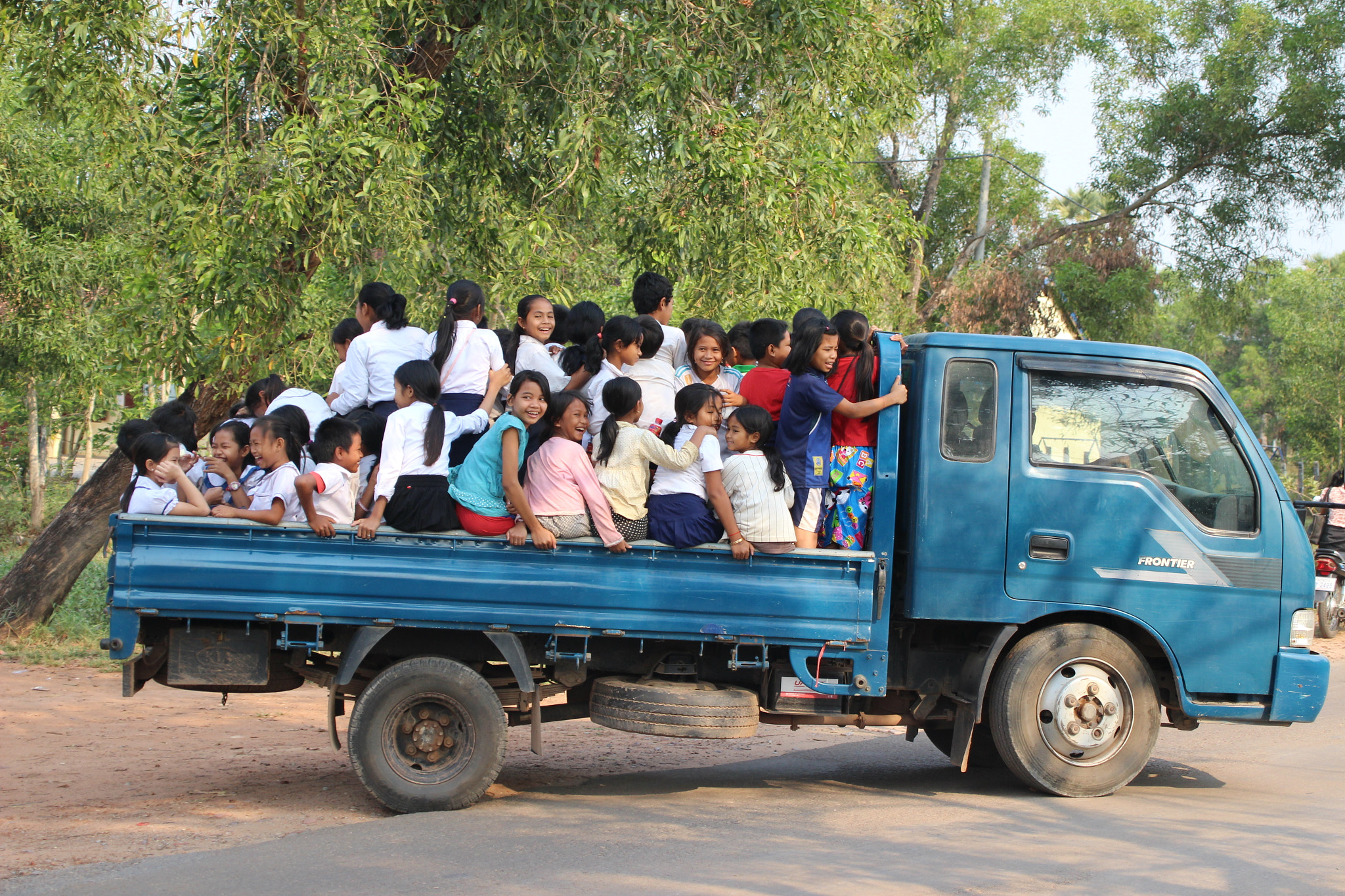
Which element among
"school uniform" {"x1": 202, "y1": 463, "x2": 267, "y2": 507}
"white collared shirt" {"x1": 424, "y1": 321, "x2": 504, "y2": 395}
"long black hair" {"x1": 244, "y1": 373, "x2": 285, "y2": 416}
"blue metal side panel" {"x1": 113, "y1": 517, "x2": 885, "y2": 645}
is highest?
"white collared shirt" {"x1": 424, "y1": 321, "x2": 504, "y2": 395}

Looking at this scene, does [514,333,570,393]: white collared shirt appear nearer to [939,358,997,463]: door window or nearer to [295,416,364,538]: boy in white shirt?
[295,416,364,538]: boy in white shirt

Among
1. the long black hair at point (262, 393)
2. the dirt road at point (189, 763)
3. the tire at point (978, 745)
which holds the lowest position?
the dirt road at point (189, 763)

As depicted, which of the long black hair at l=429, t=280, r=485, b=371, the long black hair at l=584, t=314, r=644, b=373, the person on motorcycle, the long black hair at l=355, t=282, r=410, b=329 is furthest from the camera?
the person on motorcycle

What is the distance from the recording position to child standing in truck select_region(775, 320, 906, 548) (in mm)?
5469

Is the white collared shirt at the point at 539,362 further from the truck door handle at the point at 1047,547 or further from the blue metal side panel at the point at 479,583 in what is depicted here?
the truck door handle at the point at 1047,547

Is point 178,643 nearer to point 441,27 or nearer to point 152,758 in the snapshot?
point 152,758

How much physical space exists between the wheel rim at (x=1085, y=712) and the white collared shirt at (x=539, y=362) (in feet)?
9.53

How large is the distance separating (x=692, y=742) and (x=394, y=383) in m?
A: 3.34

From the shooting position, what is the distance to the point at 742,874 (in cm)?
445

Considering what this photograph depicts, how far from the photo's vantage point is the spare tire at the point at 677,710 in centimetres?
529

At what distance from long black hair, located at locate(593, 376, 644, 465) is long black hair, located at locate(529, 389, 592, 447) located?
0.46 ft

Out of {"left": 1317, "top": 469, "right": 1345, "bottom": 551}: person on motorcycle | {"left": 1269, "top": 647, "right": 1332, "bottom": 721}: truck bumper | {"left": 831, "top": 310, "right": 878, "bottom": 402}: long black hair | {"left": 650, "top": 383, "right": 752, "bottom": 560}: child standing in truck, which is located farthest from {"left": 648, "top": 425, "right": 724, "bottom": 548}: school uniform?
{"left": 1317, "top": 469, "right": 1345, "bottom": 551}: person on motorcycle

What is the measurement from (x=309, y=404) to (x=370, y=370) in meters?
0.38

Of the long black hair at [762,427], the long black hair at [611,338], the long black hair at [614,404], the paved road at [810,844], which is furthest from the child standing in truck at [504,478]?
the paved road at [810,844]
